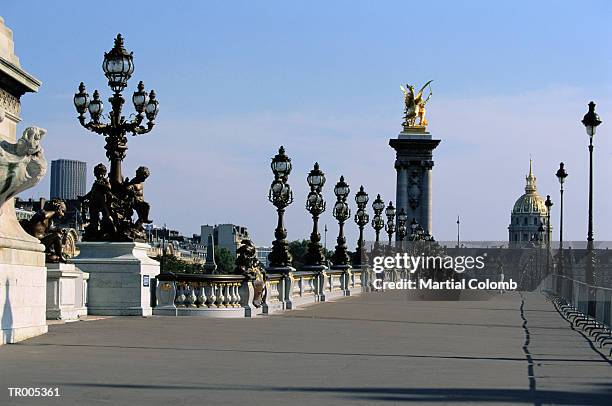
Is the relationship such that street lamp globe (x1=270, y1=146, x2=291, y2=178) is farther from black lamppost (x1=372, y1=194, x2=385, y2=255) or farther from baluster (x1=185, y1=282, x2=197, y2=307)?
black lamppost (x1=372, y1=194, x2=385, y2=255)

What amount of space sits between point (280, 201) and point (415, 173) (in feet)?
394

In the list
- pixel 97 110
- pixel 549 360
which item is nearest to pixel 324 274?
pixel 97 110

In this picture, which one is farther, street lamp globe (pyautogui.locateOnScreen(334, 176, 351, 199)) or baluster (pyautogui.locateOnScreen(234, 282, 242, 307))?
street lamp globe (pyautogui.locateOnScreen(334, 176, 351, 199))

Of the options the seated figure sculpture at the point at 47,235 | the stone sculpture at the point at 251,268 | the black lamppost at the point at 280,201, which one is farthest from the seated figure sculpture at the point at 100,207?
the black lamppost at the point at 280,201

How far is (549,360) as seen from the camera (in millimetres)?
18578

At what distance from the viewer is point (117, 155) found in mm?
27844

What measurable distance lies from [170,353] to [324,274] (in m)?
29.6

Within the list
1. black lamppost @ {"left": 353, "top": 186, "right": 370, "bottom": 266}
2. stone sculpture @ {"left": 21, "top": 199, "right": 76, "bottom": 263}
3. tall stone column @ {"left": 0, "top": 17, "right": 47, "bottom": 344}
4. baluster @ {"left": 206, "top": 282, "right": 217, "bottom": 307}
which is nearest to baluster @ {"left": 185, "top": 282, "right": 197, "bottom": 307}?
baluster @ {"left": 206, "top": 282, "right": 217, "bottom": 307}

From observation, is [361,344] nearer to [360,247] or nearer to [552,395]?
[552,395]

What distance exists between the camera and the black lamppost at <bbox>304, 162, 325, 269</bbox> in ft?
152

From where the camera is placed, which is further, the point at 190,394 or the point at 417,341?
the point at 417,341

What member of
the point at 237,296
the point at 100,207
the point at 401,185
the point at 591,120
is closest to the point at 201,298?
the point at 237,296

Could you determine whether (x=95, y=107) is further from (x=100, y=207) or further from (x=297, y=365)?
(x=297, y=365)

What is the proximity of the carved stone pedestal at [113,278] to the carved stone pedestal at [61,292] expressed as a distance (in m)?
1.67
